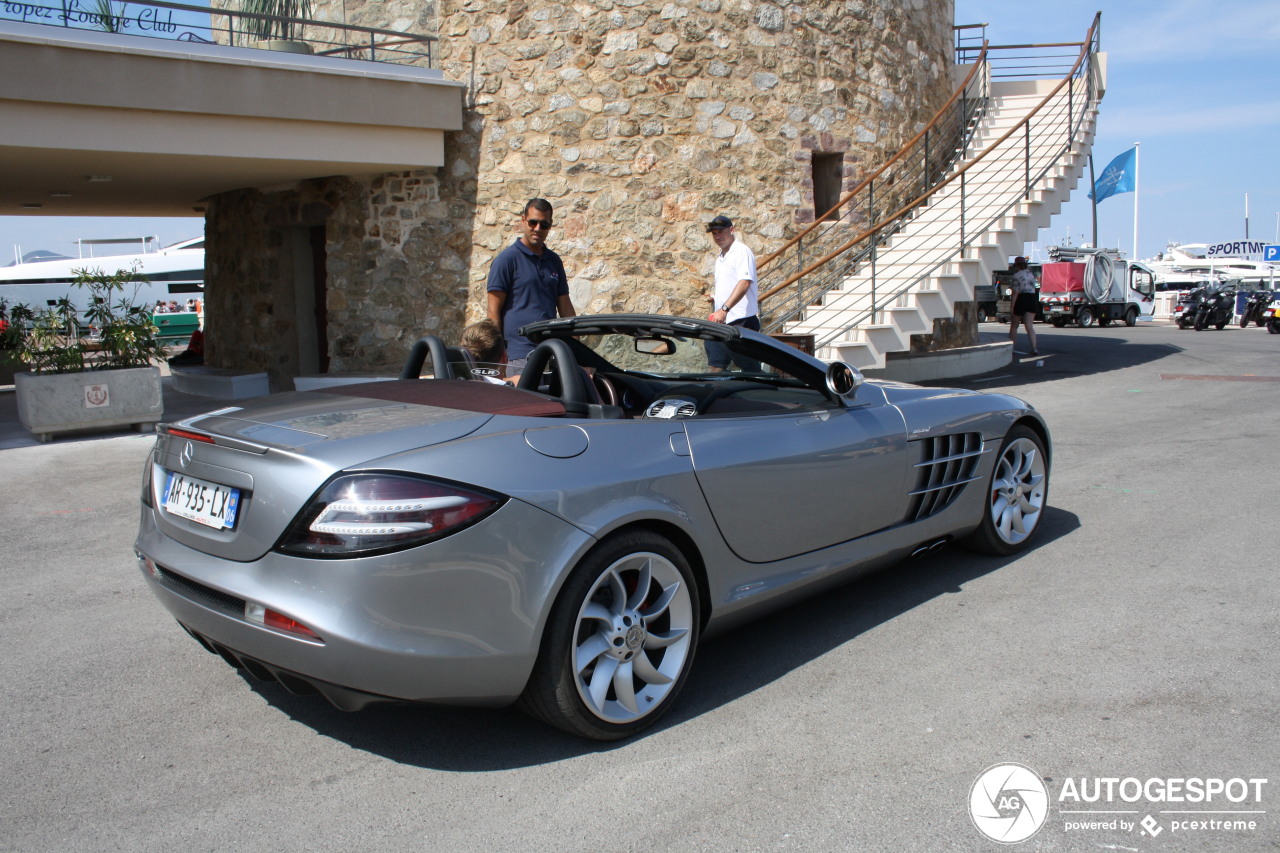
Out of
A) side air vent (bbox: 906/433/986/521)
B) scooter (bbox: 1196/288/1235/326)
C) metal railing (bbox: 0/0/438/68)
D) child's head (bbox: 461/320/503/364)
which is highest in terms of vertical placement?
metal railing (bbox: 0/0/438/68)

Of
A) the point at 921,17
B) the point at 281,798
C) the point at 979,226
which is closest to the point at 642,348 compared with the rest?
the point at 281,798

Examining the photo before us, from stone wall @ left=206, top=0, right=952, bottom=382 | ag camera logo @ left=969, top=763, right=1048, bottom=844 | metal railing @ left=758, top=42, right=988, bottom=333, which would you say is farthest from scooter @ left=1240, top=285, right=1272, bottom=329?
ag camera logo @ left=969, top=763, right=1048, bottom=844

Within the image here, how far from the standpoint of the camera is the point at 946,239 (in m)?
13.2

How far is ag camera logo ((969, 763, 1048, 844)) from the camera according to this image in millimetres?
2486

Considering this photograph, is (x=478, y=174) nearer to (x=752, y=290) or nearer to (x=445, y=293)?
(x=445, y=293)

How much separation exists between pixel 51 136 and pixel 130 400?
2748 mm

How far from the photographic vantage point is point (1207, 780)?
8.79 ft

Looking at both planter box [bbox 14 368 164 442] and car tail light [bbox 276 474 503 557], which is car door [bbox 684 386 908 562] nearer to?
car tail light [bbox 276 474 503 557]

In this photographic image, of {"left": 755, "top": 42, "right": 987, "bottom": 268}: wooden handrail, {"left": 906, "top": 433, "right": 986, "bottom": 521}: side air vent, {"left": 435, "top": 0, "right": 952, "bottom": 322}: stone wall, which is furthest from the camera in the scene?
{"left": 755, "top": 42, "right": 987, "bottom": 268}: wooden handrail

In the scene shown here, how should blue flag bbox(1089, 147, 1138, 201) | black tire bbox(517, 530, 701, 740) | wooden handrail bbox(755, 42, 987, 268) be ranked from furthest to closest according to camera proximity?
blue flag bbox(1089, 147, 1138, 201) → wooden handrail bbox(755, 42, 987, 268) → black tire bbox(517, 530, 701, 740)

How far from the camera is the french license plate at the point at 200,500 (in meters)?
2.83

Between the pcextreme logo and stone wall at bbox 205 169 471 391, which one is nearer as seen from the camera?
the pcextreme logo

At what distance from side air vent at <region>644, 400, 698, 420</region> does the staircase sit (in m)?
7.59

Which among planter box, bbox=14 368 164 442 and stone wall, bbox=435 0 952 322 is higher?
stone wall, bbox=435 0 952 322
